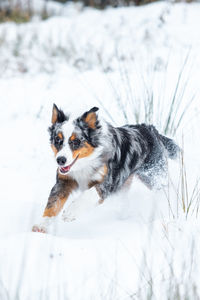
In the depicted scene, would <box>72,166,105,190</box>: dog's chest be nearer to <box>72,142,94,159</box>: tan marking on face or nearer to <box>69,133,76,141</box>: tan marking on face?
<box>72,142,94,159</box>: tan marking on face

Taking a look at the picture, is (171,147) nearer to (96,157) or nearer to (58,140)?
(96,157)

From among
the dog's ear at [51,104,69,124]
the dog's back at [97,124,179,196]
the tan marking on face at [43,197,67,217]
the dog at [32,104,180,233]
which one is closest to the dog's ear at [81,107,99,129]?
the dog at [32,104,180,233]

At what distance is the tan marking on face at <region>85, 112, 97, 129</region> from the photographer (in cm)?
376

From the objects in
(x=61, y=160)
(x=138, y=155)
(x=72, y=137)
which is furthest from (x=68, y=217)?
(x=138, y=155)

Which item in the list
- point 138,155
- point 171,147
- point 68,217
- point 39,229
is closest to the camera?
point 39,229

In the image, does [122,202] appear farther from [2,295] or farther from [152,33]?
[152,33]

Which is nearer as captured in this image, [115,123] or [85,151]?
[85,151]

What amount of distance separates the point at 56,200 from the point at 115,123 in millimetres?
1735

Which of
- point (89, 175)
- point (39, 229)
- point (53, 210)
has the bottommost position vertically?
point (39, 229)

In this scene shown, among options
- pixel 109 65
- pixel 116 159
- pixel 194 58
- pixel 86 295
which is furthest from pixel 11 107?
pixel 86 295

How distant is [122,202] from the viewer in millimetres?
4363

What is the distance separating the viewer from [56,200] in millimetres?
3734

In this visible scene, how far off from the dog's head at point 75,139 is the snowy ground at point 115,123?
0.22m

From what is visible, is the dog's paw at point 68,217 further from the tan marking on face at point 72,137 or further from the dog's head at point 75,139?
the tan marking on face at point 72,137
